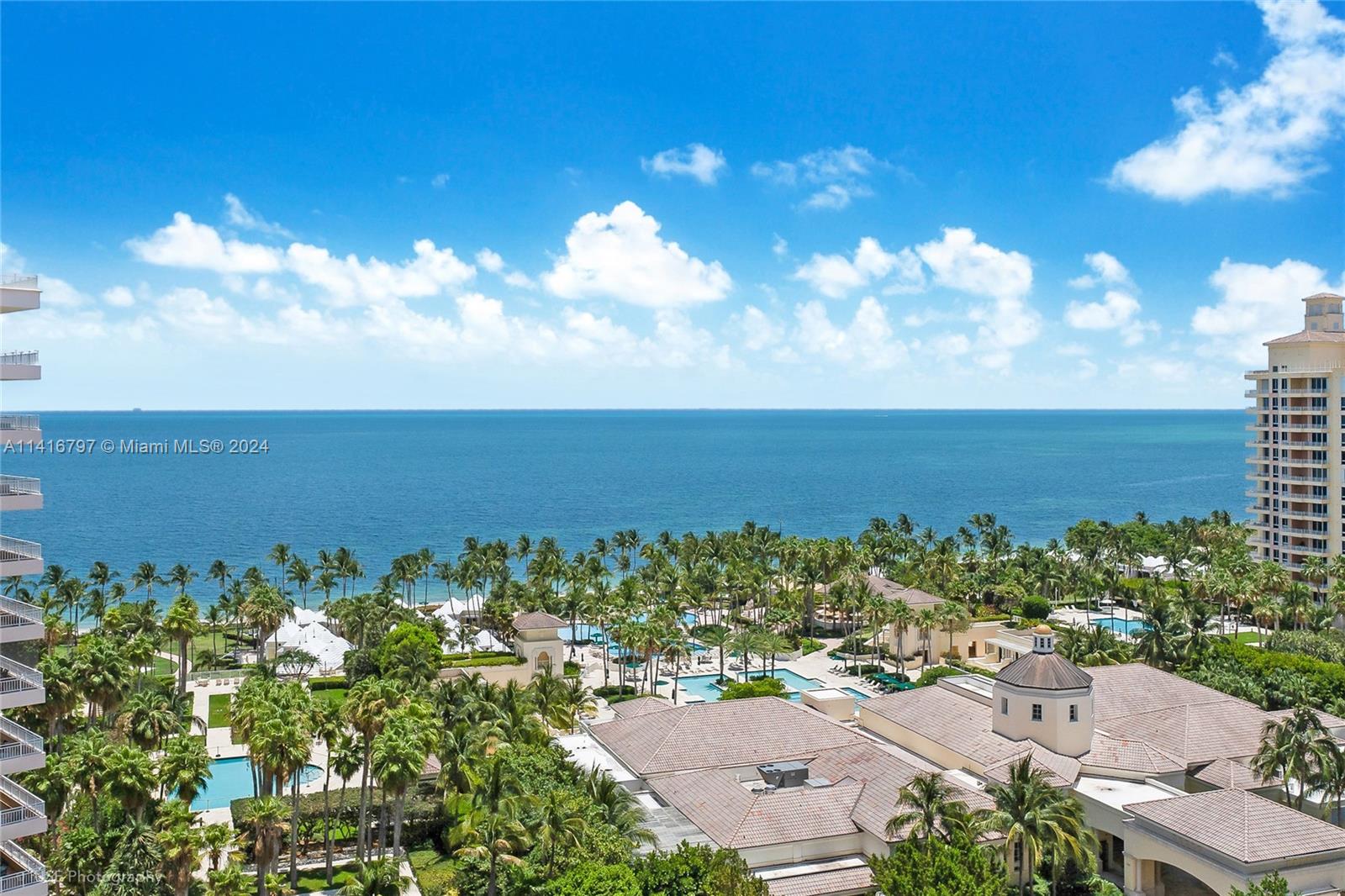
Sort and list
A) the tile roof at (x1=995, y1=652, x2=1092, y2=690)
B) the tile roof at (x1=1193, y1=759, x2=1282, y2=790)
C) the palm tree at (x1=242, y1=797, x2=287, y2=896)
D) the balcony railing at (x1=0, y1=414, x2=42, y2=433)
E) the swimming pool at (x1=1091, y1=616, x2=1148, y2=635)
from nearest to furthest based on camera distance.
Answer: the balcony railing at (x1=0, y1=414, x2=42, y2=433) < the palm tree at (x1=242, y1=797, x2=287, y2=896) < the tile roof at (x1=1193, y1=759, x2=1282, y2=790) < the tile roof at (x1=995, y1=652, x2=1092, y2=690) < the swimming pool at (x1=1091, y1=616, x2=1148, y2=635)

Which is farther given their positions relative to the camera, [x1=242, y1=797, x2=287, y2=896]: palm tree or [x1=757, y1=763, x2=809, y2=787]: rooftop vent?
[x1=757, y1=763, x2=809, y2=787]: rooftop vent

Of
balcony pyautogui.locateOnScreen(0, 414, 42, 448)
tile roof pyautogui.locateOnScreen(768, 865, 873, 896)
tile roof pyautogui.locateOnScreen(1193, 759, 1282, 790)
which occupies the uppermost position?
balcony pyautogui.locateOnScreen(0, 414, 42, 448)

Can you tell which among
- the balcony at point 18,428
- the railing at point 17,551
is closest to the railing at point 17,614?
the railing at point 17,551

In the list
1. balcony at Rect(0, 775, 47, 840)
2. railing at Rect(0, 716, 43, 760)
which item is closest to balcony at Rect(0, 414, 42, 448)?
railing at Rect(0, 716, 43, 760)

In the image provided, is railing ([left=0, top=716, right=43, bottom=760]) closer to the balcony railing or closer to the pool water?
the balcony railing

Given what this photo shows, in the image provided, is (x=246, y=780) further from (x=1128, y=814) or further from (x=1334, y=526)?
(x=1334, y=526)

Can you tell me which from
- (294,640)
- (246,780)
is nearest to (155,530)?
(294,640)

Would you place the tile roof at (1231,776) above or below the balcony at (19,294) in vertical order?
below

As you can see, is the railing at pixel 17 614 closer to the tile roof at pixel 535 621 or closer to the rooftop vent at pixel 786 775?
the rooftop vent at pixel 786 775
